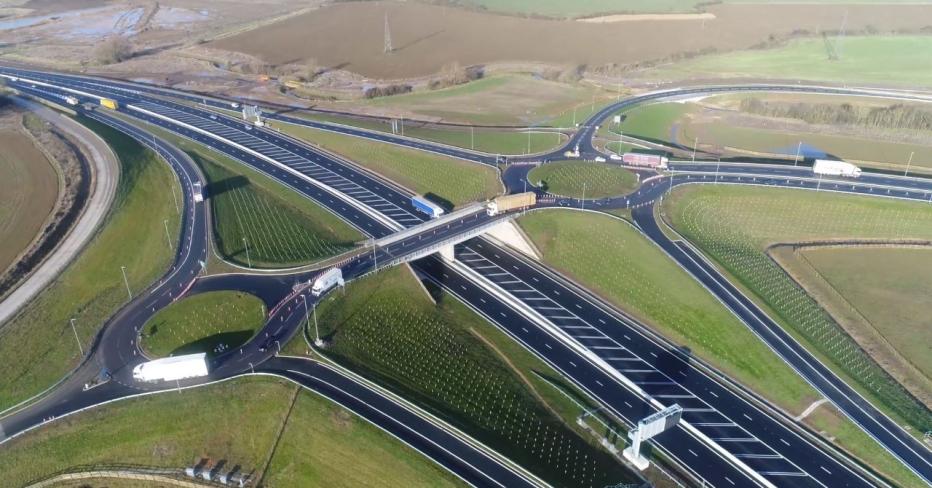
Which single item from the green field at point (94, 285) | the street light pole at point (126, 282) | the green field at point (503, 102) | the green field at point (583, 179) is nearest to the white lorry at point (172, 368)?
the green field at point (94, 285)

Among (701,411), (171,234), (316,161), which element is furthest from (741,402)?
(316,161)

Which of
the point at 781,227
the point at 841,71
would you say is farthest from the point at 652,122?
the point at 841,71

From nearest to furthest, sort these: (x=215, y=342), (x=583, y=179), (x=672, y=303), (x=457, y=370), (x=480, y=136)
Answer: (x=457, y=370) → (x=215, y=342) → (x=672, y=303) → (x=583, y=179) → (x=480, y=136)

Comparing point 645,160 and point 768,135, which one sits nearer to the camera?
point 645,160

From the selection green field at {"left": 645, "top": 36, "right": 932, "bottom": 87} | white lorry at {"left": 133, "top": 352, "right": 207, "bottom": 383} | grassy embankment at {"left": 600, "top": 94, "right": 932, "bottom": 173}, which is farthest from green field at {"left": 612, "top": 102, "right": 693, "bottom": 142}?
white lorry at {"left": 133, "top": 352, "right": 207, "bottom": 383}

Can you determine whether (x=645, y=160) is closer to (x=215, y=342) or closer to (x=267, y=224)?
(x=267, y=224)

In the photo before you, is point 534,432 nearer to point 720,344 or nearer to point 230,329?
point 720,344

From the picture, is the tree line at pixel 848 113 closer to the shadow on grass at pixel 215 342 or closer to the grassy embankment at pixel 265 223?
the grassy embankment at pixel 265 223
